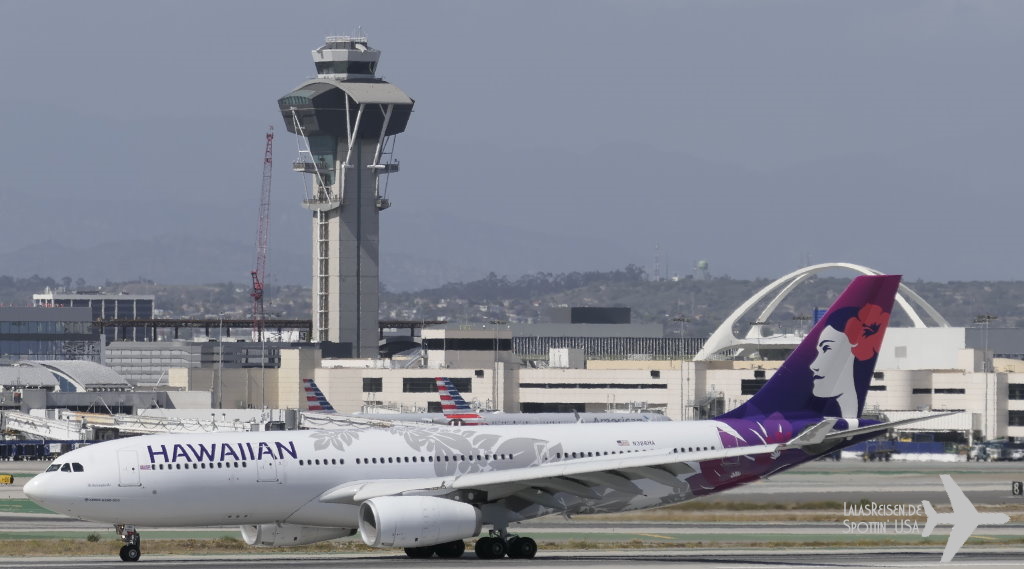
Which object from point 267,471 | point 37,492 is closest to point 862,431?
point 267,471

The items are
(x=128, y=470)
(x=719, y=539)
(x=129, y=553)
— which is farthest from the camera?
(x=719, y=539)

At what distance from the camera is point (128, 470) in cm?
5634

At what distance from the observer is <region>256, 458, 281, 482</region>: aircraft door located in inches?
2259

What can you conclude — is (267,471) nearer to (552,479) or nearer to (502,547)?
(502,547)

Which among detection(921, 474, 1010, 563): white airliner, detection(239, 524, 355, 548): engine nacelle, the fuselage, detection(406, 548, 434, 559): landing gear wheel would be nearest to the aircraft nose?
the fuselage

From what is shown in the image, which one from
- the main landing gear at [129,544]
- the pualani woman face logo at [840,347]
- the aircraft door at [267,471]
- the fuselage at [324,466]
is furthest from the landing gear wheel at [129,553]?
the pualani woman face logo at [840,347]

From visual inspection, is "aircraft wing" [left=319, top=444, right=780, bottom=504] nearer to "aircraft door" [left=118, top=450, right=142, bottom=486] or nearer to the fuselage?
the fuselage

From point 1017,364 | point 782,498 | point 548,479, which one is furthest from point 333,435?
point 1017,364

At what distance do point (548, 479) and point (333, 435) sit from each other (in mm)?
7274

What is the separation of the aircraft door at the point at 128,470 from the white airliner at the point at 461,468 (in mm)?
40

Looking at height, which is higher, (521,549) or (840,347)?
(840,347)

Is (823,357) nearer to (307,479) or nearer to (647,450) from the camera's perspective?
(647,450)

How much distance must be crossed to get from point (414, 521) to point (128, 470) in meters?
9.02

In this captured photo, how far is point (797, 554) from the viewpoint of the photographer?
6256 cm
